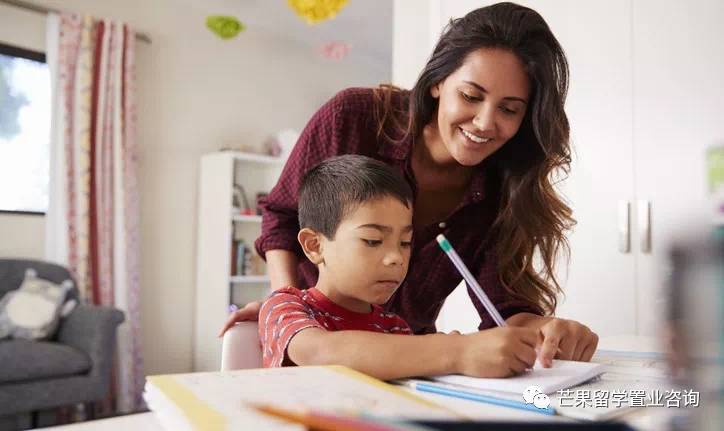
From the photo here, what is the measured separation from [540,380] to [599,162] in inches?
75.7

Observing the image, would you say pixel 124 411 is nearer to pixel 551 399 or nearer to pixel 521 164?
pixel 521 164

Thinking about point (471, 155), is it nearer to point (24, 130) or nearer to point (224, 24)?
point (224, 24)

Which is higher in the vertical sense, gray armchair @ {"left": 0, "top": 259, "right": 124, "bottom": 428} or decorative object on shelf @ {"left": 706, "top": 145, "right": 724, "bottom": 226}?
decorative object on shelf @ {"left": 706, "top": 145, "right": 724, "bottom": 226}

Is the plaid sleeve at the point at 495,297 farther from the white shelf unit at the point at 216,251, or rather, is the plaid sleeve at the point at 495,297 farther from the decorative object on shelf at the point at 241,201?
the decorative object on shelf at the point at 241,201

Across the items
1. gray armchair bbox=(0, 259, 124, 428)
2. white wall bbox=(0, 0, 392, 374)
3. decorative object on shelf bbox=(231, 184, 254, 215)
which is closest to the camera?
gray armchair bbox=(0, 259, 124, 428)

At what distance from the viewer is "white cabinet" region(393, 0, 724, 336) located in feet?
7.02

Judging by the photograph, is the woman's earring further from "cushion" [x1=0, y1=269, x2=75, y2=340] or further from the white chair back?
"cushion" [x1=0, y1=269, x2=75, y2=340]

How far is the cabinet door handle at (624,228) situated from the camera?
226 centimetres

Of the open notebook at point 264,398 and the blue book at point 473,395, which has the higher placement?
the open notebook at point 264,398

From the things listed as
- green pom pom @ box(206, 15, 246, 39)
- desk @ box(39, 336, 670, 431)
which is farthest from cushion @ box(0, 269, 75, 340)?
desk @ box(39, 336, 670, 431)

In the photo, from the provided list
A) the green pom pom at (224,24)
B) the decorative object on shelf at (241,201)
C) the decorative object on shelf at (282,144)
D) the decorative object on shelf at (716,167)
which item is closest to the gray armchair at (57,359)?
the decorative object on shelf at (241,201)

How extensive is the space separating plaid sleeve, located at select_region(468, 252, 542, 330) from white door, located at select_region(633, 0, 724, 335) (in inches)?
42.7

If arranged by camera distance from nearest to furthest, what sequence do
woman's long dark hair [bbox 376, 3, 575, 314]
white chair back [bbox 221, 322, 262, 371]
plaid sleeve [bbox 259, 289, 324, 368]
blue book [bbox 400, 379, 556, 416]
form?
blue book [bbox 400, 379, 556, 416] → plaid sleeve [bbox 259, 289, 324, 368] → white chair back [bbox 221, 322, 262, 371] → woman's long dark hair [bbox 376, 3, 575, 314]

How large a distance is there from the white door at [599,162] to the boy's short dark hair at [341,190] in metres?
1.55
